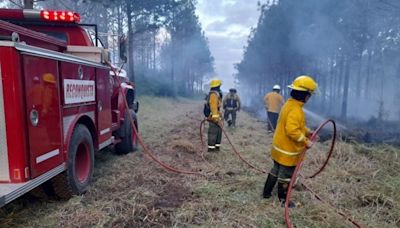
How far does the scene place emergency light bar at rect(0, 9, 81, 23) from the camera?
4.80 meters

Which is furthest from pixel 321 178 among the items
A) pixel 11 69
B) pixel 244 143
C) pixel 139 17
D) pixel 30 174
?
pixel 139 17

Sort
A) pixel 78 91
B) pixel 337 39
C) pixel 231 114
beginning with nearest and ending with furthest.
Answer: pixel 78 91
pixel 231 114
pixel 337 39

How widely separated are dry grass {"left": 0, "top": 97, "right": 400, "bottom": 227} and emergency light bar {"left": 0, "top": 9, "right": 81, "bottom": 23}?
8.01 ft

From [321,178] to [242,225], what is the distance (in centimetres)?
240

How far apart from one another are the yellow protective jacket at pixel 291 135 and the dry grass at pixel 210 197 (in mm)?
615

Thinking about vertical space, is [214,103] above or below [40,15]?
below

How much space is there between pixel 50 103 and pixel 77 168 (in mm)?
1425

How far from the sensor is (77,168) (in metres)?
4.62

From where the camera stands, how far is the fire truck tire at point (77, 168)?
13.3 ft

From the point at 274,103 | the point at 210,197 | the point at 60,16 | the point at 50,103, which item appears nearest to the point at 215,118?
the point at 210,197

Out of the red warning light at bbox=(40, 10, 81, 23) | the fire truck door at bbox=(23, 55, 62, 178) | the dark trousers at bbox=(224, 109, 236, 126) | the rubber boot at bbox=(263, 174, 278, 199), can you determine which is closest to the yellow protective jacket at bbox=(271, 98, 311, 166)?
the rubber boot at bbox=(263, 174, 278, 199)

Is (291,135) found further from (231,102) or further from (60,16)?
(231,102)

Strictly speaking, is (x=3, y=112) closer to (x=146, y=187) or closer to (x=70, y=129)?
(x=70, y=129)

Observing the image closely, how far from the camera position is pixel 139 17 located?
959 inches
